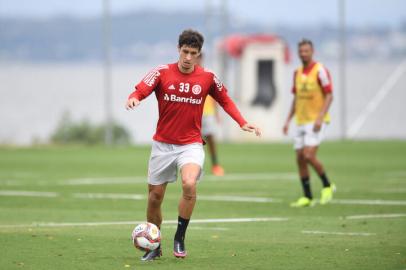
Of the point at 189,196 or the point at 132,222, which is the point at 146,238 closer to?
the point at 189,196

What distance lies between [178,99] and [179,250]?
5.34 feet

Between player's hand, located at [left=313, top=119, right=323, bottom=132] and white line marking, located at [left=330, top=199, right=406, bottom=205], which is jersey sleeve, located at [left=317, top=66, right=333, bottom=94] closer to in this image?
player's hand, located at [left=313, top=119, right=323, bottom=132]

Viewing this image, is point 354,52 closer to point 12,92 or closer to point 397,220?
point 12,92

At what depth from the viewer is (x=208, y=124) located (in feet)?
91.5

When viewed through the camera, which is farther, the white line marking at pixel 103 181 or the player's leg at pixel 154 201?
the white line marking at pixel 103 181

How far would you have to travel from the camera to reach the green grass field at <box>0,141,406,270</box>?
13016 mm

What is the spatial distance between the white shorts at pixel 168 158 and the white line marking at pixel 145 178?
37.1ft

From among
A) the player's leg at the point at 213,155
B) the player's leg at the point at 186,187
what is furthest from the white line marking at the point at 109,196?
the player's leg at the point at 186,187

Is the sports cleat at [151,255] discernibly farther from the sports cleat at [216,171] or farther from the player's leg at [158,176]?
the sports cleat at [216,171]

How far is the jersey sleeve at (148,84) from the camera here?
517 inches

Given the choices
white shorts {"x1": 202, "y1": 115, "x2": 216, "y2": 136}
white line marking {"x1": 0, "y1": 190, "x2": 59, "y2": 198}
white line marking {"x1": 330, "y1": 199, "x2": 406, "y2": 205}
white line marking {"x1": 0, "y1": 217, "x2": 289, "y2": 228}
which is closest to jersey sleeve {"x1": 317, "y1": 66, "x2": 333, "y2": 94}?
white line marking {"x1": 330, "y1": 199, "x2": 406, "y2": 205}

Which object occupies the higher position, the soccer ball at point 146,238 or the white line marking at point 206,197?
the soccer ball at point 146,238

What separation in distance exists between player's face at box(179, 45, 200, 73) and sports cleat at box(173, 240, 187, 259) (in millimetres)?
1890

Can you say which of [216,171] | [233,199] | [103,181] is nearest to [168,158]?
[233,199]
